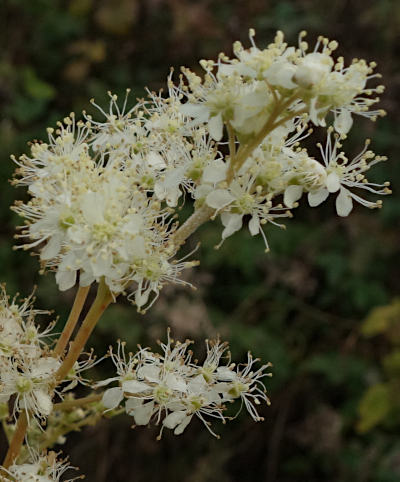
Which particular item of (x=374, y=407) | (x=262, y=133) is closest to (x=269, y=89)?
(x=262, y=133)

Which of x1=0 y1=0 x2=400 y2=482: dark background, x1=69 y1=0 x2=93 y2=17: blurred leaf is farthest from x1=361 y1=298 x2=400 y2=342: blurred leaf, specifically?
x1=69 y1=0 x2=93 y2=17: blurred leaf

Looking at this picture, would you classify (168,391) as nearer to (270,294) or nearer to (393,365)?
(393,365)

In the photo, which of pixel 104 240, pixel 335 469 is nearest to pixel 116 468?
pixel 335 469

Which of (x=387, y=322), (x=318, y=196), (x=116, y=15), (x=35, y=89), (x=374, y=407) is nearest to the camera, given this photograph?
(x=318, y=196)

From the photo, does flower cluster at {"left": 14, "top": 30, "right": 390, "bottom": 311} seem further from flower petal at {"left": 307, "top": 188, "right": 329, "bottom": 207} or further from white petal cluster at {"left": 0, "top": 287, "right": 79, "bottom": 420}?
white petal cluster at {"left": 0, "top": 287, "right": 79, "bottom": 420}

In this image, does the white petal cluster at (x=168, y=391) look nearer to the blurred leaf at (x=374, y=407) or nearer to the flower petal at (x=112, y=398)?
the flower petal at (x=112, y=398)

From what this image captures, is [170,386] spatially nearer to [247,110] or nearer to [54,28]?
[247,110]
